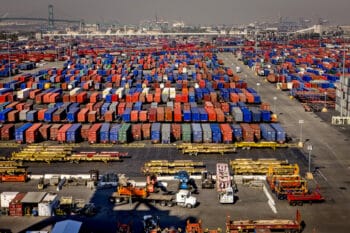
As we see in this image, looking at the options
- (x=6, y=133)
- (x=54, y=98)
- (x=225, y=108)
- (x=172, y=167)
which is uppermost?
(x=54, y=98)

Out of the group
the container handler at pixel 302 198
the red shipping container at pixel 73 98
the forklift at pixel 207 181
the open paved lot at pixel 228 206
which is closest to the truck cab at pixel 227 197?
the open paved lot at pixel 228 206

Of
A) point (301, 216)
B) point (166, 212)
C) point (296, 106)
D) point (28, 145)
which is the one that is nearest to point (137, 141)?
point (28, 145)

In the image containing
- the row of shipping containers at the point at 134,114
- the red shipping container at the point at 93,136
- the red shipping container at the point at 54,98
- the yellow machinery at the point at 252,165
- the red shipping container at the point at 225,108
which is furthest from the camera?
the red shipping container at the point at 54,98

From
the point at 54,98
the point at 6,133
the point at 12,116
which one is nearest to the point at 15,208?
the point at 6,133

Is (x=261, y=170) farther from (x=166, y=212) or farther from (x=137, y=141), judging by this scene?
(x=137, y=141)

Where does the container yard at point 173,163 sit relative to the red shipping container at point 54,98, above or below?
below

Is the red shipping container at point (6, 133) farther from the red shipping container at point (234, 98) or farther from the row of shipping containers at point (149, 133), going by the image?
the red shipping container at point (234, 98)

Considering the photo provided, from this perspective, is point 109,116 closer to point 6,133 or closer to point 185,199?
point 6,133

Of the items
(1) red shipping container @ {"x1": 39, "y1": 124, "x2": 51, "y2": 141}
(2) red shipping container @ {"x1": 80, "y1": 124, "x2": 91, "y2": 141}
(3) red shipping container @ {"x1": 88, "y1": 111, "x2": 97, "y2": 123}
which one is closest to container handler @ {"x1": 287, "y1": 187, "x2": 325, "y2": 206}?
(2) red shipping container @ {"x1": 80, "y1": 124, "x2": 91, "y2": 141}
